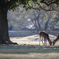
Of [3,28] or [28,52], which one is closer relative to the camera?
[28,52]

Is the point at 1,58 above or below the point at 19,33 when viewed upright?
above

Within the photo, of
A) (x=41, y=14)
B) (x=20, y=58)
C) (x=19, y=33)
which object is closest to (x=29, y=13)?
(x=41, y=14)

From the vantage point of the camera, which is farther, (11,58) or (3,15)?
(3,15)

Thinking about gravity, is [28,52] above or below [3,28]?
below

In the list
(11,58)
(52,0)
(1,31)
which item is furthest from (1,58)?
(52,0)

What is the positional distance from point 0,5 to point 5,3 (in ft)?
2.08

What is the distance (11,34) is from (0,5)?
116 feet

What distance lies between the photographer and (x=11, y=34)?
1996 inches

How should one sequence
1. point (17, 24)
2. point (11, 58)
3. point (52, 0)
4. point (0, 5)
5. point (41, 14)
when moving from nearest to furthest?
point (11, 58)
point (0, 5)
point (52, 0)
point (41, 14)
point (17, 24)

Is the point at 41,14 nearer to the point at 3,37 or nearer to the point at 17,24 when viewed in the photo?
the point at 17,24

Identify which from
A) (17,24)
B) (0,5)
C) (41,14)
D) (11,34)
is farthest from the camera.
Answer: (17,24)

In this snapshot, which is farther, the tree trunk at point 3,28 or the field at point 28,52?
the tree trunk at point 3,28

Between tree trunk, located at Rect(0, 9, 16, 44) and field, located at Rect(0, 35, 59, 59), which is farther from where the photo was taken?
tree trunk, located at Rect(0, 9, 16, 44)

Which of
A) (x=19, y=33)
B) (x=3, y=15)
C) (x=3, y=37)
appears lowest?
(x=19, y=33)
